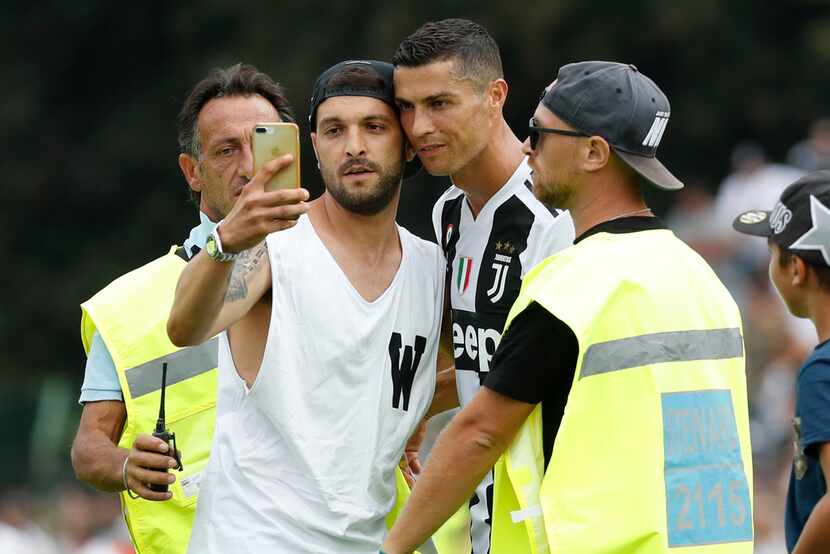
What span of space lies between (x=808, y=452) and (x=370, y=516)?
138 centimetres

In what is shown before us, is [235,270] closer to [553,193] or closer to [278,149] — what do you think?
[278,149]

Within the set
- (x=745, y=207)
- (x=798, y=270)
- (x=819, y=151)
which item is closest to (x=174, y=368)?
(x=798, y=270)

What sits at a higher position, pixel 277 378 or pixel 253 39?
pixel 253 39

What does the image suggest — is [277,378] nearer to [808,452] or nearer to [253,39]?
[808,452]

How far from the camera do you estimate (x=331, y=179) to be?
17.6 feet

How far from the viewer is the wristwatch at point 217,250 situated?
4.61 m

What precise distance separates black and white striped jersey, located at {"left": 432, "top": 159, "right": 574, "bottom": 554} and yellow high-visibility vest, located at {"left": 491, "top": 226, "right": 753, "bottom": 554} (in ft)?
2.72

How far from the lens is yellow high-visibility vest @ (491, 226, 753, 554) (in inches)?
175

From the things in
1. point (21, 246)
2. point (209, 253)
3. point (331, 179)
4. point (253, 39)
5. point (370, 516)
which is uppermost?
point (253, 39)

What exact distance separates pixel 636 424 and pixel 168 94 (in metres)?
17.5

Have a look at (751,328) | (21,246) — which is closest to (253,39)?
(21,246)

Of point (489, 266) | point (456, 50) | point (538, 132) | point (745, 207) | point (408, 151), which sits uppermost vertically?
point (745, 207)

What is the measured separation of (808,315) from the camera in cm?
509

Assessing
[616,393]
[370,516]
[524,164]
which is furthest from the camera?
[524,164]
